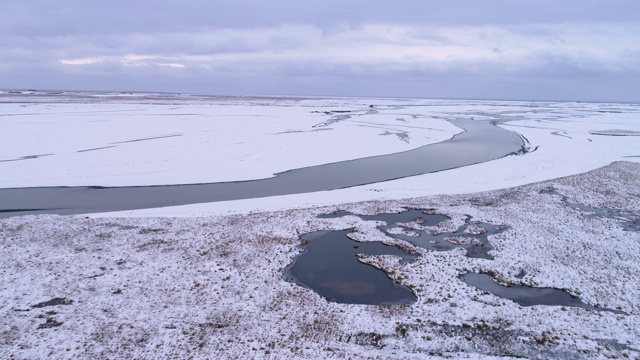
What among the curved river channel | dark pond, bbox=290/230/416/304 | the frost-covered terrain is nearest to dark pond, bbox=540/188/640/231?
the frost-covered terrain

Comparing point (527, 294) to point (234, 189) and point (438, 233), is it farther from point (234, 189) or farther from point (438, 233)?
point (234, 189)

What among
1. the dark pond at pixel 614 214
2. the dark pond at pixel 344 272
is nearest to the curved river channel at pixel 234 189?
the dark pond at pixel 344 272

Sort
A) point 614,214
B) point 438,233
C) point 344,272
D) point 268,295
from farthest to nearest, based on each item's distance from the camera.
→ point 614,214 < point 438,233 < point 344,272 < point 268,295

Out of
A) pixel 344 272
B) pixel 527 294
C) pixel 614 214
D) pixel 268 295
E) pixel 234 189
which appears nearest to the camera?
pixel 268 295

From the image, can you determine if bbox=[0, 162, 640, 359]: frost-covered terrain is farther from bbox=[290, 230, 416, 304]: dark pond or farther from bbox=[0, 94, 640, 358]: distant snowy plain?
bbox=[290, 230, 416, 304]: dark pond

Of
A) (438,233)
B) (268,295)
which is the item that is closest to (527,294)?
(438,233)

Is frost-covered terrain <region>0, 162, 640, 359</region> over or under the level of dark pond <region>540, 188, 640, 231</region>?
under
